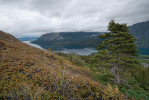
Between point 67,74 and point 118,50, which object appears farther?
point 118,50

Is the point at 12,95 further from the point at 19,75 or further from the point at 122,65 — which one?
the point at 122,65

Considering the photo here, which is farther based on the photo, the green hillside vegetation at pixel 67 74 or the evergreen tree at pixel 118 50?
the evergreen tree at pixel 118 50

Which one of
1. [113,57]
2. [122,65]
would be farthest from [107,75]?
[113,57]

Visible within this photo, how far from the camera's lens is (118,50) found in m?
7.43

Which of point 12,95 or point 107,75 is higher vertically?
point 12,95

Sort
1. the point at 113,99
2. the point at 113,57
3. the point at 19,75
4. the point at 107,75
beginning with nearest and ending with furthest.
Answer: the point at 113,99 → the point at 19,75 → the point at 113,57 → the point at 107,75

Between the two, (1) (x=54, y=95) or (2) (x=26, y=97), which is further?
(1) (x=54, y=95)

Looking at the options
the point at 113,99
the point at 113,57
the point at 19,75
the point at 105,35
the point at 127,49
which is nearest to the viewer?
the point at 113,99

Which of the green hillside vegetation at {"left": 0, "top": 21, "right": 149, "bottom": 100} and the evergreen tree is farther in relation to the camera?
the evergreen tree

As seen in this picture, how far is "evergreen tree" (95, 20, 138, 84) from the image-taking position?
7.36 metres

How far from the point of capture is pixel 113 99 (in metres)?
2.12

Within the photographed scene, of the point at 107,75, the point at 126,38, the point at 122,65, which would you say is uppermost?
the point at 126,38

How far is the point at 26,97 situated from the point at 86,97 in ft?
5.28

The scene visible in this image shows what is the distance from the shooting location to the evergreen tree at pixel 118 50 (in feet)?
24.1
